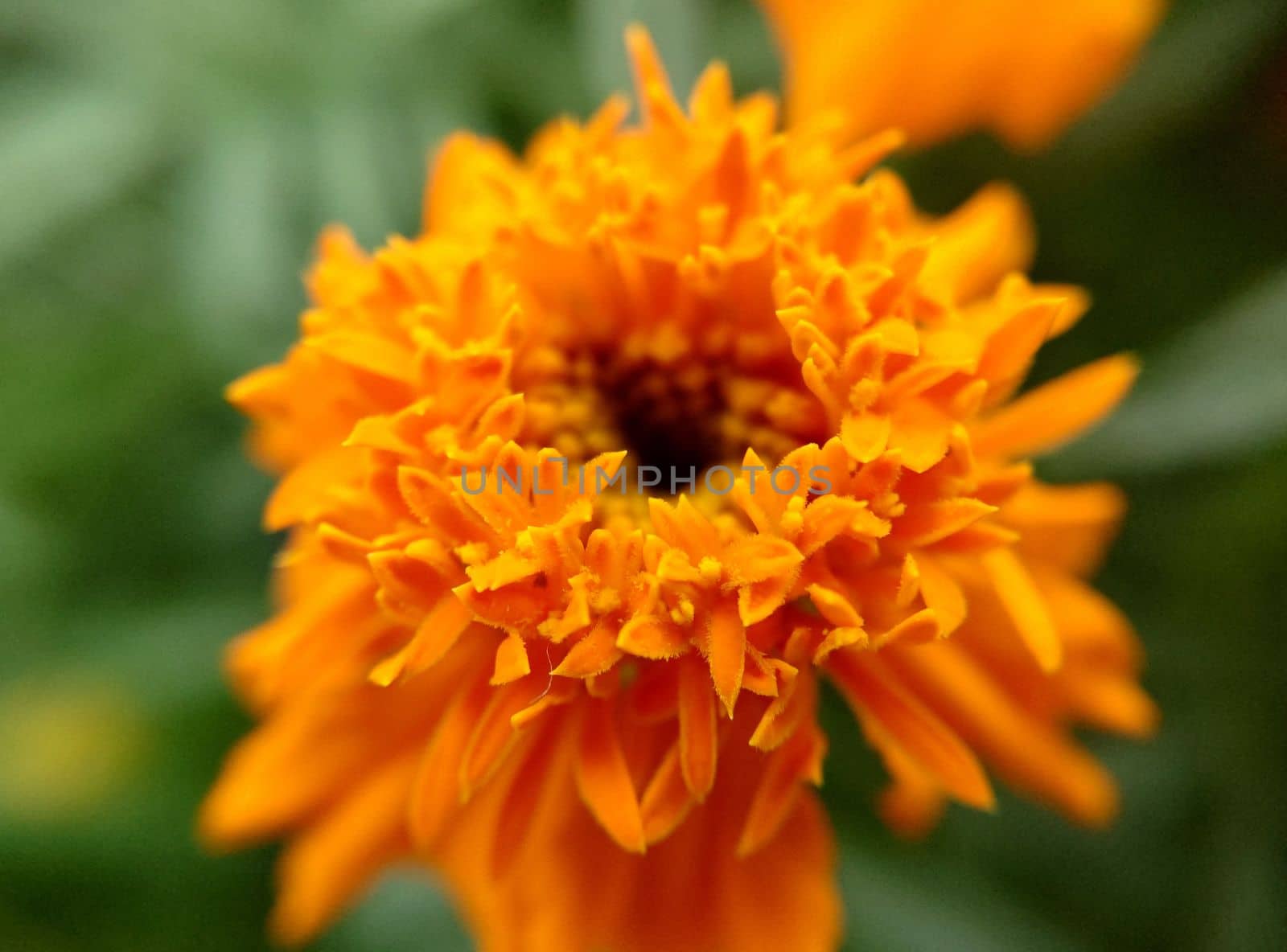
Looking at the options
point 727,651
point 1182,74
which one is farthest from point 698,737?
point 1182,74

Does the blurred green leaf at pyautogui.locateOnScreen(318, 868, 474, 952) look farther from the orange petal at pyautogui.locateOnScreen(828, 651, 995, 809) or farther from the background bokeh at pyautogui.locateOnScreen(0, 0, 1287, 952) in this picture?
the orange petal at pyautogui.locateOnScreen(828, 651, 995, 809)

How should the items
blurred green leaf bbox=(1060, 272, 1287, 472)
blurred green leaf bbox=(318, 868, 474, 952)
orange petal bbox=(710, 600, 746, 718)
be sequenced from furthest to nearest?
blurred green leaf bbox=(318, 868, 474, 952) < blurred green leaf bbox=(1060, 272, 1287, 472) < orange petal bbox=(710, 600, 746, 718)

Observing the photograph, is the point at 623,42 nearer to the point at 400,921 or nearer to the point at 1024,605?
the point at 1024,605

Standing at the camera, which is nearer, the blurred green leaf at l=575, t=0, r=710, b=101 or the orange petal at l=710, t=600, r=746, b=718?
the orange petal at l=710, t=600, r=746, b=718

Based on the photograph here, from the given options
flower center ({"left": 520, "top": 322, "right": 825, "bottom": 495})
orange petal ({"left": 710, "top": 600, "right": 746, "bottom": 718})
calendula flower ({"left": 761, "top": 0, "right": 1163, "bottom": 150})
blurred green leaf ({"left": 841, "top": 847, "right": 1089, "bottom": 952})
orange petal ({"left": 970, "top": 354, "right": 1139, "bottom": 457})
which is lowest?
blurred green leaf ({"left": 841, "top": 847, "right": 1089, "bottom": 952})

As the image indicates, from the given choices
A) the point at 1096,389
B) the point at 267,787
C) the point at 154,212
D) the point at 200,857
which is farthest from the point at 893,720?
the point at 154,212

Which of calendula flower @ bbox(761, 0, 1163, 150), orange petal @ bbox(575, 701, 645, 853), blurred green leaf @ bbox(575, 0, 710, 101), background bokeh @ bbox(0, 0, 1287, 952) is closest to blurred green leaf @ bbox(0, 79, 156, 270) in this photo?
background bokeh @ bbox(0, 0, 1287, 952)

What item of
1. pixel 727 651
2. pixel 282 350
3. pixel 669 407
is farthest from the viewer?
pixel 282 350
